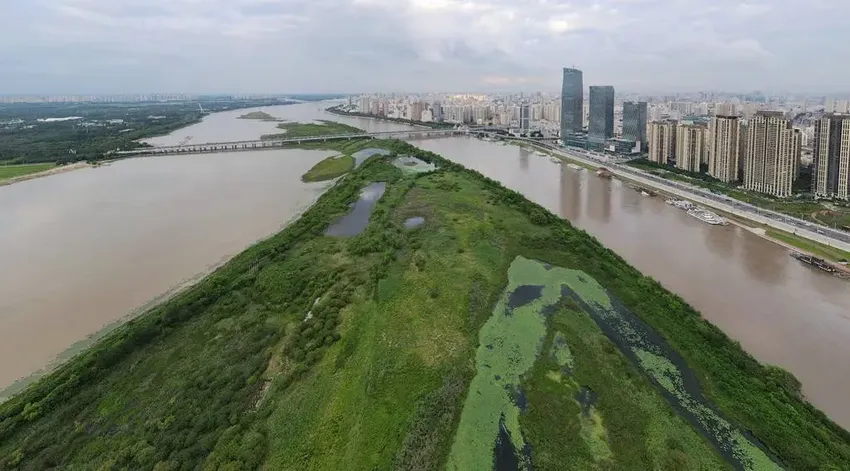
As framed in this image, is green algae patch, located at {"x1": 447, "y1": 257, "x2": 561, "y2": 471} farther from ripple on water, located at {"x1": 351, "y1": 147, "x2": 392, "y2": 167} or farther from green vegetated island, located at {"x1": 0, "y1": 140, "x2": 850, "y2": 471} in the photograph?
ripple on water, located at {"x1": 351, "y1": 147, "x2": 392, "y2": 167}

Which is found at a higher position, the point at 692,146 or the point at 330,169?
the point at 692,146

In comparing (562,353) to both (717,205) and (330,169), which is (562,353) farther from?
(330,169)

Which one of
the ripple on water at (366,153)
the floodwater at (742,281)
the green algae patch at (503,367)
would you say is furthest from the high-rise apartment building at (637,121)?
the green algae patch at (503,367)

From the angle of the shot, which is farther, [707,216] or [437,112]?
[437,112]

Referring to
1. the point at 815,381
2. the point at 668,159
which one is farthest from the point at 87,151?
the point at 815,381

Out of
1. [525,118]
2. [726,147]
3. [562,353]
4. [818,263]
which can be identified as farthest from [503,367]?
[525,118]

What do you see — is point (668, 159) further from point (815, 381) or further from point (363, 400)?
point (363, 400)

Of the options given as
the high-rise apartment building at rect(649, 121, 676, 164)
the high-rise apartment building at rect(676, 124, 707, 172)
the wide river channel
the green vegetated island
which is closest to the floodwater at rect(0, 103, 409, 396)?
the wide river channel
